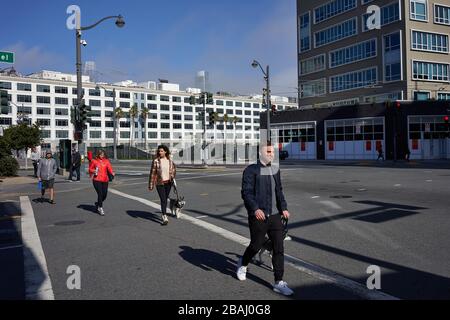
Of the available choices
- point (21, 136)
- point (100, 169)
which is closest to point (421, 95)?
point (21, 136)

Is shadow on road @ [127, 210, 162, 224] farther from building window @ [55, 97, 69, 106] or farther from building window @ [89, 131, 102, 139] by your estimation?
building window @ [89, 131, 102, 139]

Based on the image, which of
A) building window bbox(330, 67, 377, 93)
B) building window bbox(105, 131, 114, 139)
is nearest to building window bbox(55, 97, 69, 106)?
building window bbox(105, 131, 114, 139)

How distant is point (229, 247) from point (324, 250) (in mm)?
1615

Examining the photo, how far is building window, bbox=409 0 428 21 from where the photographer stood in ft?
169

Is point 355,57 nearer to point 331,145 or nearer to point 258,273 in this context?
point 331,145

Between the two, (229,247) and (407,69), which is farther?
(407,69)

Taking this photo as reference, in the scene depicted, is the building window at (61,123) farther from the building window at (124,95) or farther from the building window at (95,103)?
the building window at (124,95)

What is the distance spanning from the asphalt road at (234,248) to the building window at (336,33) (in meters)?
50.0

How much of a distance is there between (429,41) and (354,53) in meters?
9.62

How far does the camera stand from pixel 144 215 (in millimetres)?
11703

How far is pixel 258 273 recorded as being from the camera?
6.06 meters

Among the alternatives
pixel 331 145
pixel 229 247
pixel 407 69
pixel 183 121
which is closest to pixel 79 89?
pixel 229 247

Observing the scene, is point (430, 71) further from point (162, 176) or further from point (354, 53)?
point (162, 176)

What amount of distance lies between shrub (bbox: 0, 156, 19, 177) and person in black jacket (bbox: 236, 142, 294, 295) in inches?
1011
